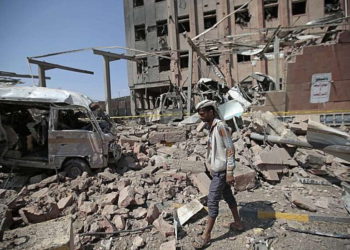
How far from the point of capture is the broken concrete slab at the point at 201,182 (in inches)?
180

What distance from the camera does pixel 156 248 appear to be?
3.22 m

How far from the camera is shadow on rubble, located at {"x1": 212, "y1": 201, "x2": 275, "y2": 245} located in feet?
11.4

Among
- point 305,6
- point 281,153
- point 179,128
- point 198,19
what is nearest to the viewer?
point 281,153

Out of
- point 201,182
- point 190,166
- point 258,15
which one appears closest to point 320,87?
point 190,166

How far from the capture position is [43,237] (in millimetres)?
2451

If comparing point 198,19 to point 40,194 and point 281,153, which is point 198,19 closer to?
point 281,153

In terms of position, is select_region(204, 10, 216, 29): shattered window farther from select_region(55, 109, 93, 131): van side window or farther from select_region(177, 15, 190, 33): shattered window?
select_region(55, 109, 93, 131): van side window

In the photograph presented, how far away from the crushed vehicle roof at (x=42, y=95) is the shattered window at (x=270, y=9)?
22375 millimetres

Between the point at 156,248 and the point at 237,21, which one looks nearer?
the point at 156,248

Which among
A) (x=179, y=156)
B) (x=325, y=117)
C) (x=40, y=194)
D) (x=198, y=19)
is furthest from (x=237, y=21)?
(x=40, y=194)

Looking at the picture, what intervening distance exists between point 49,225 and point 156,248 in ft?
4.76

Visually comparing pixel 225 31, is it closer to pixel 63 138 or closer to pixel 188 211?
pixel 63 138

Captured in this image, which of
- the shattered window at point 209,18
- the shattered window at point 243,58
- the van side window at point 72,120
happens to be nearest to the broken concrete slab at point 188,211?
the van side window at point 72,120

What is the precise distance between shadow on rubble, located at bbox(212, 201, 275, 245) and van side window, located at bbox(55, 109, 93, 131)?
4.09 meters
